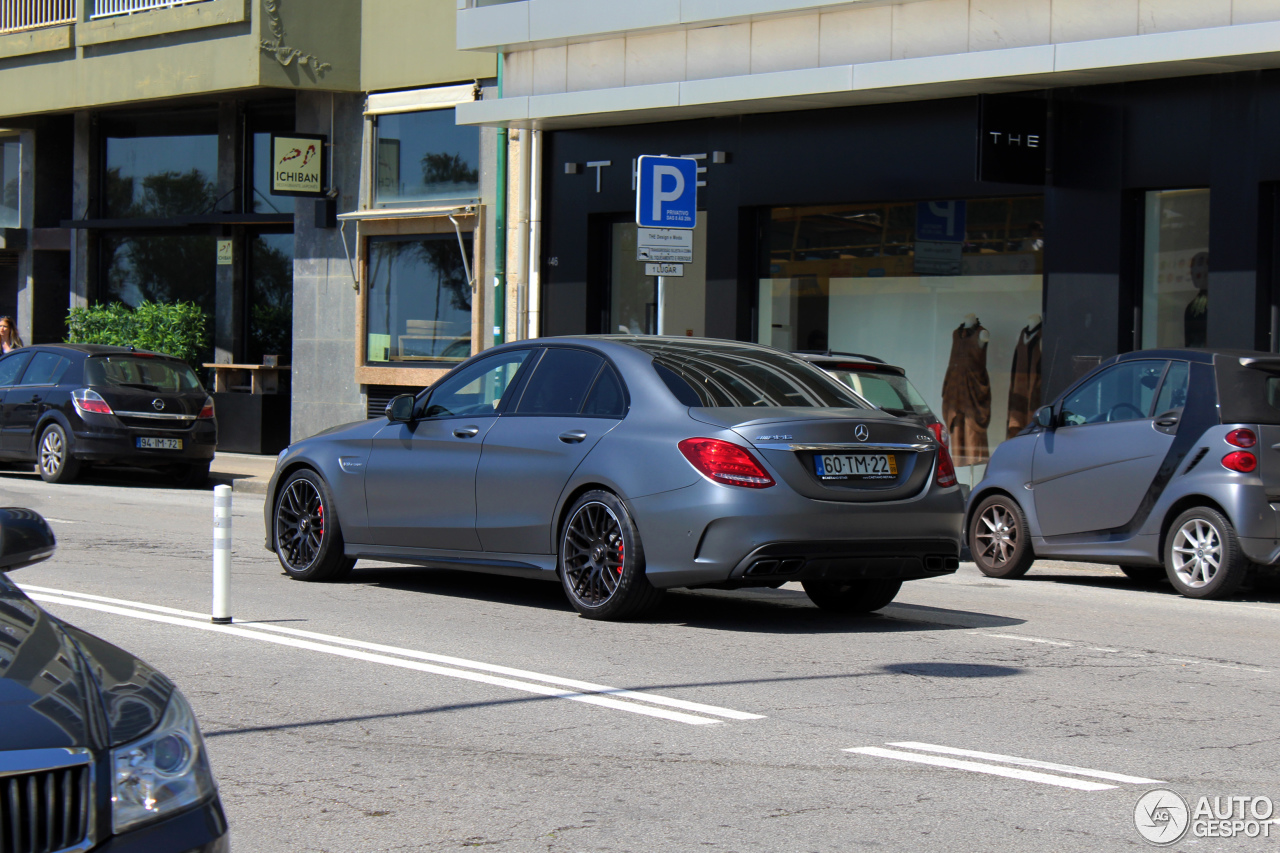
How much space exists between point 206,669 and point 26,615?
354 centimetres

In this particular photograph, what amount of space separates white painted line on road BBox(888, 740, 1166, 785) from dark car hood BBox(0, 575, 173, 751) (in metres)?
3.10

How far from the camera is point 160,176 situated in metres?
28.0

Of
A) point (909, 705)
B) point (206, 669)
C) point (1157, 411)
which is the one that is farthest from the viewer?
point (1157, 411)

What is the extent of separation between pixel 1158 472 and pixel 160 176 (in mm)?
21159

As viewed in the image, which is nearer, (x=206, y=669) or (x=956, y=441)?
(x=206, y=669)

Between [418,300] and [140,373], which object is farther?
[418,300]

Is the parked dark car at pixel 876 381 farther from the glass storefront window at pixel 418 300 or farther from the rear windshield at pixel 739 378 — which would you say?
the glass storefront window at pixel 418 300

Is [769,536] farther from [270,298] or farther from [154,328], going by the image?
[154,328]

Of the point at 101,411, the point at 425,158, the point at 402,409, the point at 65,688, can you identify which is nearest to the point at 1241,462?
the point at 402,409

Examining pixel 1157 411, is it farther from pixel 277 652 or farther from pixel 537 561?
pixel 277 652

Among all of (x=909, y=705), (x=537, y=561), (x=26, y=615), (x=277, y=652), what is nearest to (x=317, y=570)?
(x=537, y=561)

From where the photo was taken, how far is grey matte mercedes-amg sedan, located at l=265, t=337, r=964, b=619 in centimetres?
811

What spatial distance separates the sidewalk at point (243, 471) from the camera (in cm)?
2045

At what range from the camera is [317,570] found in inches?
404
